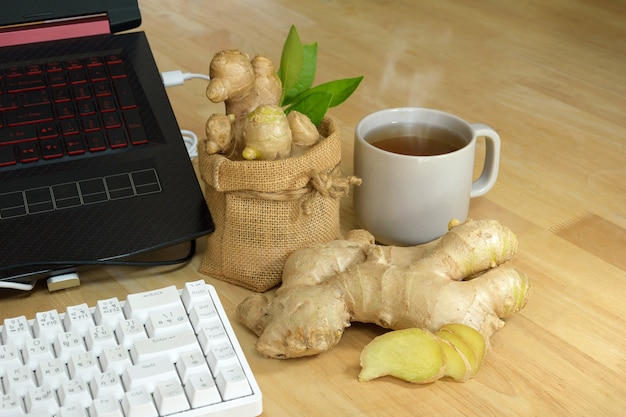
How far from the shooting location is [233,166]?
27.5 inches

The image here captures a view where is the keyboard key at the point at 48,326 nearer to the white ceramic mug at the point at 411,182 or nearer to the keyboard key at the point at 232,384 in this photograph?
the keyboard key at the point at 232,384

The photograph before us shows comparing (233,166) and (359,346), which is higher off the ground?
(233,166)

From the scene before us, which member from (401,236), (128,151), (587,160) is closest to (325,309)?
(401,236)

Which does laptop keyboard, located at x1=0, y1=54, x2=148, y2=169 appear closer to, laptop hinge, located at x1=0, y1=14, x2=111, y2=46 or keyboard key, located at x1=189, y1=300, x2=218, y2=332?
laptop hinge, located at x1=0, y1=14, x2=111, y2=46

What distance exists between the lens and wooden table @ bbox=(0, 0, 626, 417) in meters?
0.63

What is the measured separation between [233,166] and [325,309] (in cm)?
14

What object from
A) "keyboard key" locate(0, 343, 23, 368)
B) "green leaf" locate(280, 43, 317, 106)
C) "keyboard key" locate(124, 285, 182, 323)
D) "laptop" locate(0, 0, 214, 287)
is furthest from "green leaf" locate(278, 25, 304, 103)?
"keyboard key" locate(0, 343, 23, 368)

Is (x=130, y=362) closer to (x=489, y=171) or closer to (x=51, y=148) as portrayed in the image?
(x=51, y=148)

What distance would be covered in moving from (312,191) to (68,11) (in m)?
0.39

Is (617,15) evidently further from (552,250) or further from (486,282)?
(486,282)

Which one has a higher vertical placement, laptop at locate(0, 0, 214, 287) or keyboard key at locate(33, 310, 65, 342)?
laptop at locate(0, 0, 214, 287)

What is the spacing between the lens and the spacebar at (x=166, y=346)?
607 millimetres

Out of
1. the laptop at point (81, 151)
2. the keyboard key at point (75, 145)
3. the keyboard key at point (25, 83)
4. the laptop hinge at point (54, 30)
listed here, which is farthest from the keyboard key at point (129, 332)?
the laptop hinge at point (54, 30)

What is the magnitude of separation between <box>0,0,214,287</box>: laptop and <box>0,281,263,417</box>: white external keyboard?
0.09m
